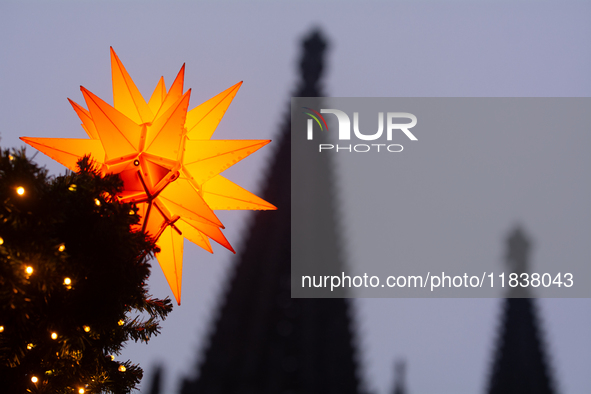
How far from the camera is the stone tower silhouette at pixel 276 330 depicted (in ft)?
6.91

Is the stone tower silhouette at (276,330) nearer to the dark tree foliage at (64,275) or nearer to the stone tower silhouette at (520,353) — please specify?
the stone tower silhouette at (520,353)

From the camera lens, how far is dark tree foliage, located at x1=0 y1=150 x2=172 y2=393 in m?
0.59

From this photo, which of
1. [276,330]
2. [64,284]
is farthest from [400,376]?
[64,284]

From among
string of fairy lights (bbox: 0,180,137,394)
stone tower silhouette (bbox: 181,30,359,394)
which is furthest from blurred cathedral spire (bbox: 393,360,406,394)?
string of fairy lights (bbox: 0,180,137,394)

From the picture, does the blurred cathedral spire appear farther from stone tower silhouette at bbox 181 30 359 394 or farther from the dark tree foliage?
the dark tree foliage

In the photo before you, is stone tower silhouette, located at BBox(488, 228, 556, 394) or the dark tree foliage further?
stone tower silhouette, located at BBox(488, 228, 556, 394)

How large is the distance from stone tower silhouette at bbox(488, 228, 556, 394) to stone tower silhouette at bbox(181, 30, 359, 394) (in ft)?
2.76

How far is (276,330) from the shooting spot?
221 cm

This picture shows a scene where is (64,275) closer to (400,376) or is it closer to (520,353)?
(400,376)

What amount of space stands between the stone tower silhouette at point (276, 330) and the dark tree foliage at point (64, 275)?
4.34 ft

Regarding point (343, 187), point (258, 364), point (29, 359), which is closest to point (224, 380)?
point (258, 364)

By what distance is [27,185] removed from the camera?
1.94 ft

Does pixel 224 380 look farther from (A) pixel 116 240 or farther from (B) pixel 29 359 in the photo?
(A) pixel 116 240

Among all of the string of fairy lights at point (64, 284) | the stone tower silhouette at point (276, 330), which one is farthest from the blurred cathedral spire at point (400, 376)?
the string of fairy lights at point (64, 284)
